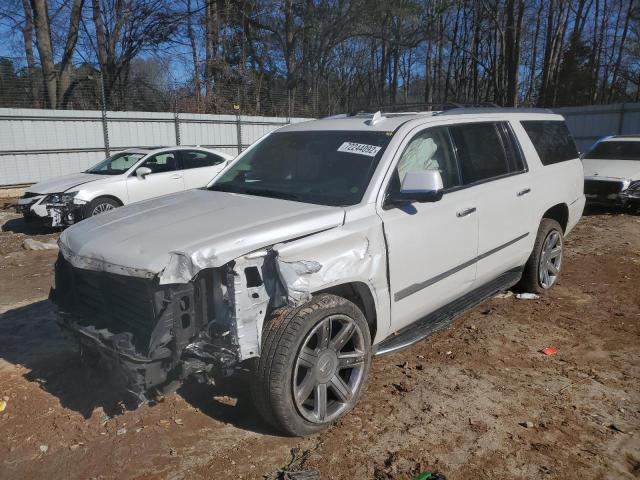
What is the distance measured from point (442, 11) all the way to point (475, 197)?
29730mm

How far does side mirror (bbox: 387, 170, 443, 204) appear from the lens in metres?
3.27

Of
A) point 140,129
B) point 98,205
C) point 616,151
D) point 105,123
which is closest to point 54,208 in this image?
point 98,205

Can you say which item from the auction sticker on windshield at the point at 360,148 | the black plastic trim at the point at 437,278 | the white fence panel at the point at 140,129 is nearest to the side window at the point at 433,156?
the auction sticker on windshield at the point at 360,148

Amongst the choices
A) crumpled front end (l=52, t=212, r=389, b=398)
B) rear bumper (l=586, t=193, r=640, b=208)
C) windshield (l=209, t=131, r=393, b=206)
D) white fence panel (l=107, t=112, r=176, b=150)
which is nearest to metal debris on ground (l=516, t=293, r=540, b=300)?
windshield (l=209, t=131, r=393, b=206)

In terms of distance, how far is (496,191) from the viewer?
4316 millimetres

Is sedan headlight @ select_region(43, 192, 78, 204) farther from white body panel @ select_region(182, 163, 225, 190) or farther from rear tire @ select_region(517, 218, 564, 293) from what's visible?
rear tire @ select_region(517, 218, 564, 293)

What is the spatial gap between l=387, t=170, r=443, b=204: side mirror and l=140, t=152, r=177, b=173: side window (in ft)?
26.4

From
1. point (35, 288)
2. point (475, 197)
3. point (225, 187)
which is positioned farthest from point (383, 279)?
point (35, 288)

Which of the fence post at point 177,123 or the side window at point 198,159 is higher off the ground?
the fence post at point 177,123

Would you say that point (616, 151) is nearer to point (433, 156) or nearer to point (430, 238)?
point (433, 156)

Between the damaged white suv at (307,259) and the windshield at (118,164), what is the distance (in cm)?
660

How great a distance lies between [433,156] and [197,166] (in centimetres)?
794

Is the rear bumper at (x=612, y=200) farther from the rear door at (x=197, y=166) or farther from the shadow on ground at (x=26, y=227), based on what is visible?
the shadow on ground at (x=26, y=227)

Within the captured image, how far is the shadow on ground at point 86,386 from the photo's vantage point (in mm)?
3338
